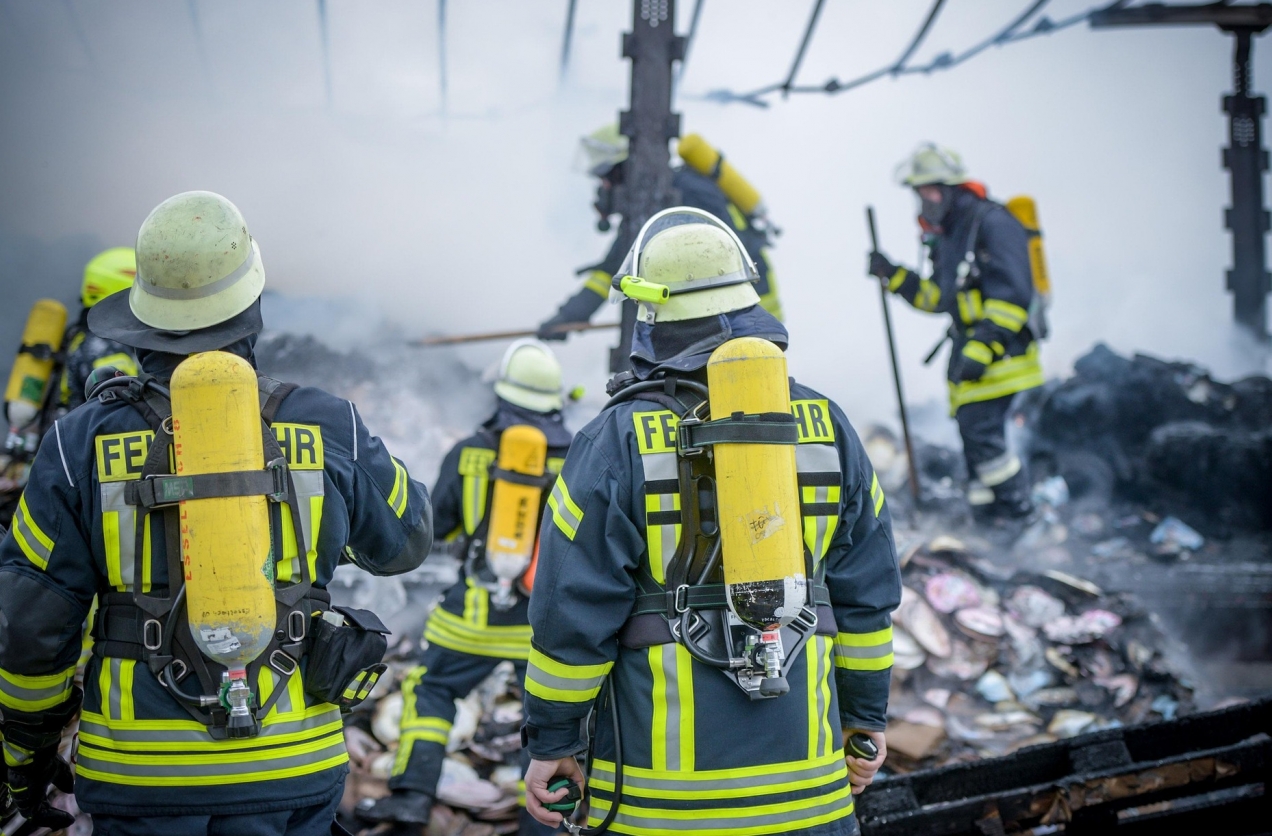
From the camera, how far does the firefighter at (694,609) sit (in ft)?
5.89

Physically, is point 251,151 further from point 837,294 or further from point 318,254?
point 837,294

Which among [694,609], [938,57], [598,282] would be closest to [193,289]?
[694,609]

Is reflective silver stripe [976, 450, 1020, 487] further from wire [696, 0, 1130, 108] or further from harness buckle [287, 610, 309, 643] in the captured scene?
harness buckle [287, 610, 309, 643]

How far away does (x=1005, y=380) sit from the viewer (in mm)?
5590

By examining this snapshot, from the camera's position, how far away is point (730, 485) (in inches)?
69.7

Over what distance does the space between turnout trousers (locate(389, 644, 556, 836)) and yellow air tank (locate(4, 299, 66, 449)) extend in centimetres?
264

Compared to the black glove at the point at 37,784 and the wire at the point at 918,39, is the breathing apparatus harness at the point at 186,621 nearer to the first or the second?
the black glove at the point at 37,784

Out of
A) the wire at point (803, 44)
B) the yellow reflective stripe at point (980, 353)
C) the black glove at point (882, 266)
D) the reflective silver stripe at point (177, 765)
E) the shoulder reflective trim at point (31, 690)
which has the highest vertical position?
the wire at point (803, 44)

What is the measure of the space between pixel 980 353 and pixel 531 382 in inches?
110

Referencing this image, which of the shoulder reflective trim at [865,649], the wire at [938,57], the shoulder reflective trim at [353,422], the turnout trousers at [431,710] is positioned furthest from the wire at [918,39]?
the shoulder reflective trim at [353,422]

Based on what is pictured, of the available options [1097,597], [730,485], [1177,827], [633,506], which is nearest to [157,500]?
[633,506]

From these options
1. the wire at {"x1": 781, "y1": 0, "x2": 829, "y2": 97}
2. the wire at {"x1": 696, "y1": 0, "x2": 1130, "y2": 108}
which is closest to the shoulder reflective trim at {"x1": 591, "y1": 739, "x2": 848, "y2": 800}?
the wire at {"x1": 781, "y1": 0, "x2": 829, "y2": 97}

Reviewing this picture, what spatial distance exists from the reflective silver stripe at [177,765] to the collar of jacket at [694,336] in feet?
3.45

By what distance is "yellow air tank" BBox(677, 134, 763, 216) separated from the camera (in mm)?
5891
